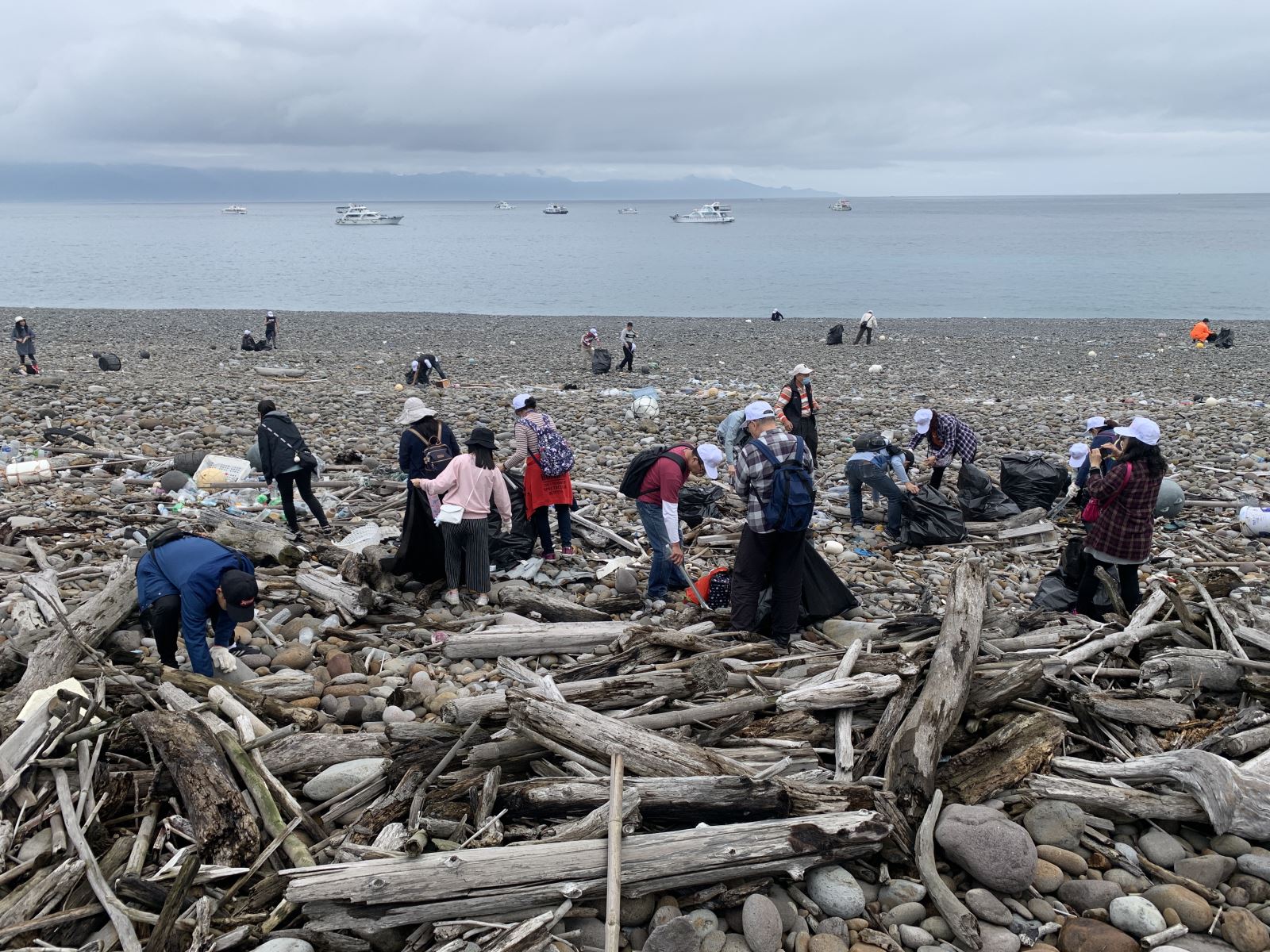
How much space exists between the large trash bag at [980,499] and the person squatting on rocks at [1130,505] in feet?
12.2

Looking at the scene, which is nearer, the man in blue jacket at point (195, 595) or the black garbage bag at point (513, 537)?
the man in blue jacket at point (195, 595)

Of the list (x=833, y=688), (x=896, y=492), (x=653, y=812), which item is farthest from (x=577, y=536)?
(x=653, y=812)

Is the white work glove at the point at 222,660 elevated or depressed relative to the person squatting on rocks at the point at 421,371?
depressed

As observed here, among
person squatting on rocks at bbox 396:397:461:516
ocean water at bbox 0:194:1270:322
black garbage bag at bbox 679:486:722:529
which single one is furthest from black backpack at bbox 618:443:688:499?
ocean water at bbox 0:194:1270:322

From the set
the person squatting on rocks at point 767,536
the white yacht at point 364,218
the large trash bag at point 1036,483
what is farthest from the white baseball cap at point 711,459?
the white yacht at point 364,218

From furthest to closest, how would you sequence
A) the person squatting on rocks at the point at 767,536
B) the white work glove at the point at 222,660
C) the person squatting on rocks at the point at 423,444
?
the person squatting on rocks at the point at 423,444 < the person squatting on rocks at the point at 767,536 < the white work glove at the point at 222,660

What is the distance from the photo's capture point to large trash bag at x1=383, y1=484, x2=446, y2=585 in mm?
8117

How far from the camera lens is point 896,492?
33.7ft

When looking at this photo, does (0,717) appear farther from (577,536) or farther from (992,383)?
(992,383)

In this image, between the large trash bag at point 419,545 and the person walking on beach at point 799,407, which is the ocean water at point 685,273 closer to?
the person walking on beach at point 799,407

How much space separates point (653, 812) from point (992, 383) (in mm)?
23308

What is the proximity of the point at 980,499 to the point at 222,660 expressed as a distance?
9.02 meters

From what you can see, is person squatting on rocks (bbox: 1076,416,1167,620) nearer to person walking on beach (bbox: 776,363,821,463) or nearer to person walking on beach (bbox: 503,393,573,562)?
person walking on beach (bbox: 776,363,821,463)

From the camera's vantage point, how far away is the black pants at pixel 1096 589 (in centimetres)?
725
